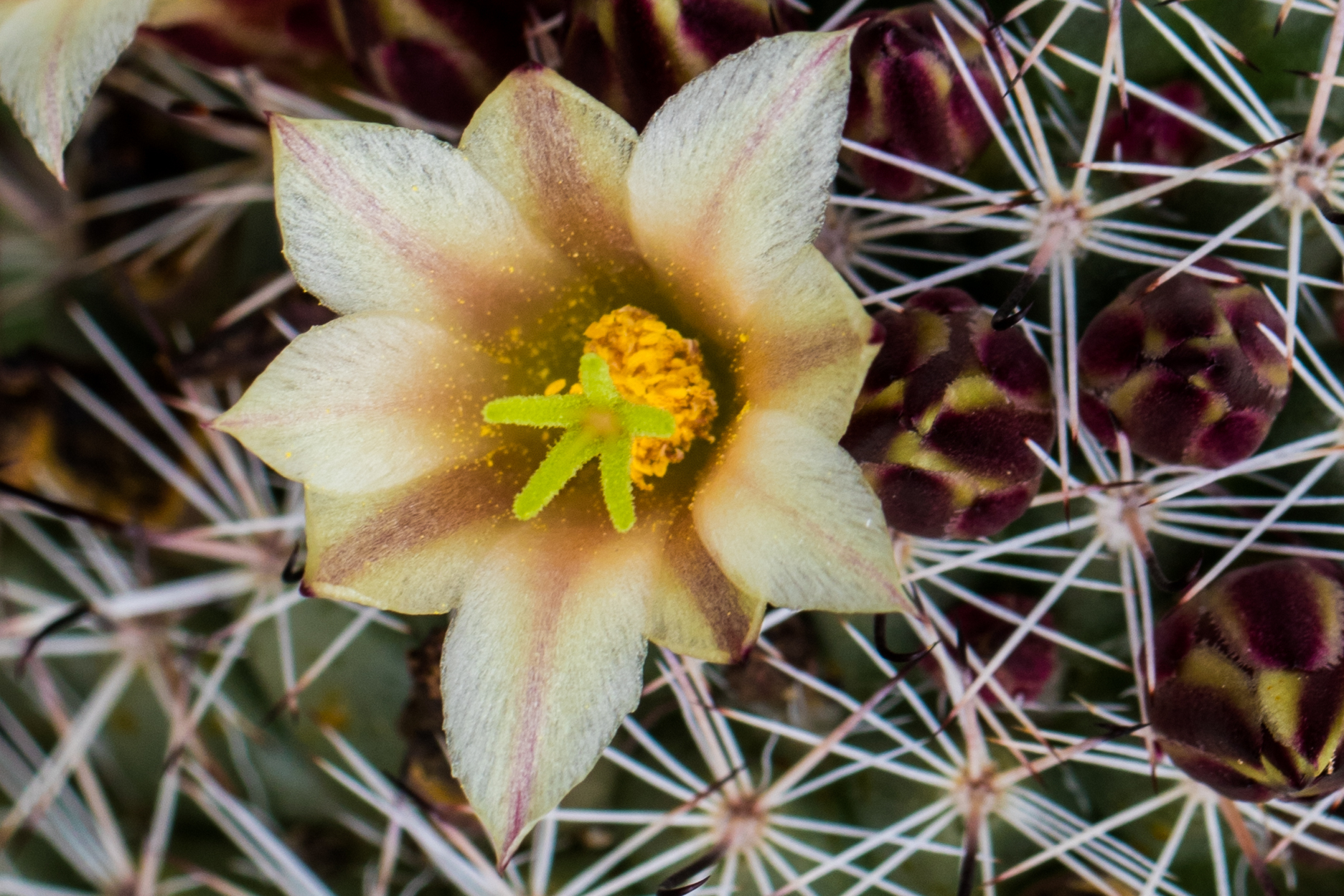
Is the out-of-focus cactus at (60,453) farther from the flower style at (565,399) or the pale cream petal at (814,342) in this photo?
the pale cream petal at (814,342)

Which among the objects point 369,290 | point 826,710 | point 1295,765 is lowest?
point 826,710

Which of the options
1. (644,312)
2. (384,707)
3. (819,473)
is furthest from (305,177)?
(384,707)

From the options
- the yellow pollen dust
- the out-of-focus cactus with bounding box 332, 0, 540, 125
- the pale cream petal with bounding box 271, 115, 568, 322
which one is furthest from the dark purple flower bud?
the out-of-focus cactus with bounding box 332, 0, 540, 125

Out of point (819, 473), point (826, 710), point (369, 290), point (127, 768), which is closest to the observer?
point (819, 473)

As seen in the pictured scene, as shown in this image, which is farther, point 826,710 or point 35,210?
point 35,210

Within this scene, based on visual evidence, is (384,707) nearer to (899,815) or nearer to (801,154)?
(899,815)

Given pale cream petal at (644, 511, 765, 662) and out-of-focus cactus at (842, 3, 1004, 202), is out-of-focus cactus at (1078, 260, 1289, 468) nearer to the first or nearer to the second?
out-of-focus cactus at (842, 3, 1004, 202)

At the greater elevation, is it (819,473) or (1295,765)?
(819,473)

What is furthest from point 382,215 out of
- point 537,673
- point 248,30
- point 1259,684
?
point 1259,684
